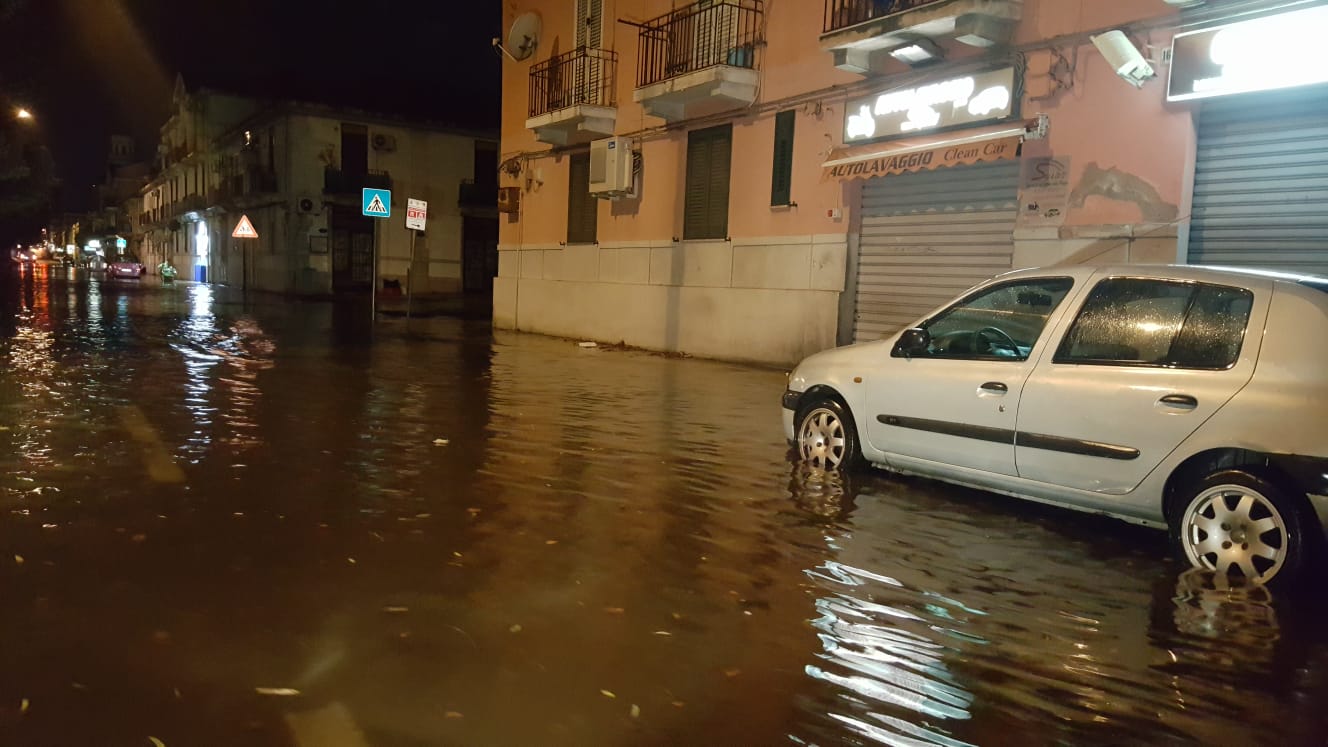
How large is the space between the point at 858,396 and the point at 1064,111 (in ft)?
18.9

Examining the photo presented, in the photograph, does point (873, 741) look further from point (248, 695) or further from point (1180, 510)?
point (1180, 510)

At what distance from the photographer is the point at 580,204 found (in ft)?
64.4

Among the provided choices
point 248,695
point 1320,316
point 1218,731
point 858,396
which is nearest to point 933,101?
point 858,396

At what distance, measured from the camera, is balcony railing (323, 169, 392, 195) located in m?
38.8

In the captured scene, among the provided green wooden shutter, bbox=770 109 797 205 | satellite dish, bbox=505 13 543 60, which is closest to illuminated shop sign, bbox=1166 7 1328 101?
green wooden shutter, bbox=770 109 797 205

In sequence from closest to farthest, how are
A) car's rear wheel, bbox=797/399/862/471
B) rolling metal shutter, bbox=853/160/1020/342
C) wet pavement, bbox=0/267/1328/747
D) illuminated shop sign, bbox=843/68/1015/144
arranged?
wet pavement, bbox=0/267/1328/747 < car's rear wheel, bbox=797/399/862/471 < illuminated shop sign, bbox=843/68/1015/144 < rolling metal shutter, bbox=853/160/1020/342

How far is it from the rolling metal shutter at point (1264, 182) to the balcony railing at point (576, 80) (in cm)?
1165

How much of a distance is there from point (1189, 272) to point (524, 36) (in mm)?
18640

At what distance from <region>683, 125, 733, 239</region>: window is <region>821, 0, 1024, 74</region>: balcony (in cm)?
299

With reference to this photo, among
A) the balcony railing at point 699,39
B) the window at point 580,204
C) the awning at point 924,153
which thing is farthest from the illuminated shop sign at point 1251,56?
the window at point 580,204

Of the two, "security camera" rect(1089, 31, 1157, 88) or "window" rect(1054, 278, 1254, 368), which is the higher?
"security camera" rect(1089, 31, 1157, 88)

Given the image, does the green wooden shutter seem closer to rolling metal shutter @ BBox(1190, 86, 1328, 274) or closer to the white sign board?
rolling metal shutter @ BBox(1190, 86, 1328, 274)

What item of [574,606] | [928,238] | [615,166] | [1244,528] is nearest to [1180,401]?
[1244,528]

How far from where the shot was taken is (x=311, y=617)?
12.8ft
